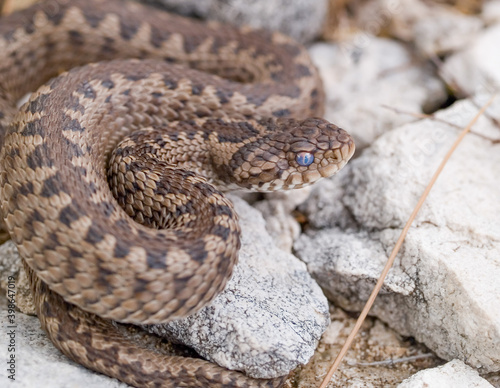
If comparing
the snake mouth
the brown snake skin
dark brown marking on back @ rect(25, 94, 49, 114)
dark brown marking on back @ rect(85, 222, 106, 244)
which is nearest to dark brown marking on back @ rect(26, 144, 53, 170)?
the brown snake skin

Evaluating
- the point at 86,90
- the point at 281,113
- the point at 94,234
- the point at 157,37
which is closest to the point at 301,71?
the point at 281,113

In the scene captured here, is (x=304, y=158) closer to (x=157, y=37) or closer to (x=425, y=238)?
(x=425, y=238)

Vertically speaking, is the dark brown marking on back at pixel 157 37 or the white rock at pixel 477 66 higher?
the dark brown marking on back at pixel 157 37

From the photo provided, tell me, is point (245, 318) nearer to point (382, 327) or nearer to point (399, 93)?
point (382, 327)

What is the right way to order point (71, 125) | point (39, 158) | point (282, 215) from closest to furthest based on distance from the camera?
point (39, 158), point (71, 125), point (282, 215)

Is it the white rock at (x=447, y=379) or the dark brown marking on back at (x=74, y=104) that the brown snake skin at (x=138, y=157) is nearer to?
the dark brown marking on back at (x=74, y=104)

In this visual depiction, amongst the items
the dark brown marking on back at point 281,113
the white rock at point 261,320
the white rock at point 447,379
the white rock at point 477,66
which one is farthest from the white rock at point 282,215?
the white rock at point 477,66
